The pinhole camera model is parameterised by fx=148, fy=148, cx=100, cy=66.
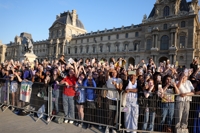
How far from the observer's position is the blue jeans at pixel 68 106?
17.0 ft

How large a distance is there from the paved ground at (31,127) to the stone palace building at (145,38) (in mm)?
36753

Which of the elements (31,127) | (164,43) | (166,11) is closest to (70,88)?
(31,127)

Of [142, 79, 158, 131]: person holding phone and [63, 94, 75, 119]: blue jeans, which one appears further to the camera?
[63, 94, 75, 119]: blue jeans

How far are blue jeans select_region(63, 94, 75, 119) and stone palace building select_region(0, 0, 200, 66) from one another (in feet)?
120

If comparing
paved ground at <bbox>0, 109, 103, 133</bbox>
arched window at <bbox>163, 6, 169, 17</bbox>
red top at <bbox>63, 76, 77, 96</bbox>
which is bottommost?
paved ground at <bbox>0, 109, 103, 133</bbox>

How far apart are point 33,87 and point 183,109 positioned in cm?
547

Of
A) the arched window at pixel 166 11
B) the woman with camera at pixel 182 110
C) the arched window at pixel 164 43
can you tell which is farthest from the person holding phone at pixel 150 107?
the arched window at pixel 166 11

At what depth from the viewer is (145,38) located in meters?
42.1

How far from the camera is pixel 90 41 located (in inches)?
2344

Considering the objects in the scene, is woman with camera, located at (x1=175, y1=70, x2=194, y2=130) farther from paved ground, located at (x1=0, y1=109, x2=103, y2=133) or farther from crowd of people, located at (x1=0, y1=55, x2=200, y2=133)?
paved ground, located at (x1=0, y1=109, x2=103, y2=133)

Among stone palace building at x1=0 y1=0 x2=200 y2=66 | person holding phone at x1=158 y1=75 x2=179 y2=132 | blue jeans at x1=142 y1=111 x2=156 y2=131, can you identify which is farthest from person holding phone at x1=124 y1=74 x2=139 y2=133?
stone palace building at x1=0 y1=0 x2=200 y2=66

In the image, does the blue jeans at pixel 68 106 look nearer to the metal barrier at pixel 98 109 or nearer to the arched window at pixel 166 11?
the metal barrier at pixel 98 109

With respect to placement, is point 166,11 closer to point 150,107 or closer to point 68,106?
point 150,107

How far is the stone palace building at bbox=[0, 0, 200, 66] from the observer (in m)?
36.1
